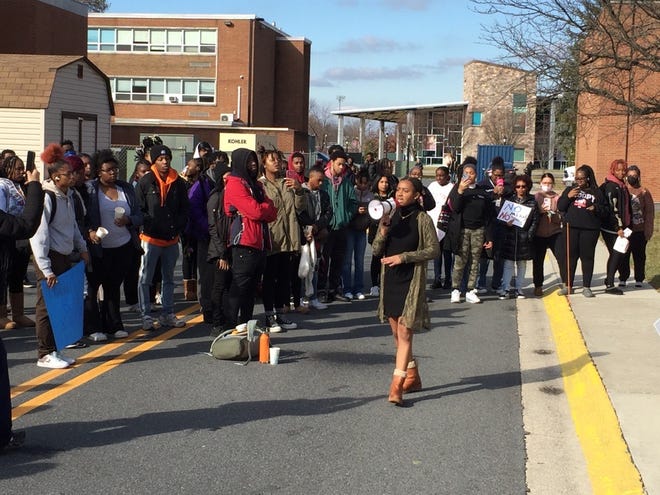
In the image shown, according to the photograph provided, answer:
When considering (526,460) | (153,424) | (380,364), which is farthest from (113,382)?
(526,460)

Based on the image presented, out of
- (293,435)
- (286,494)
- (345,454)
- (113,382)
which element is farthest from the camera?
(113,382)

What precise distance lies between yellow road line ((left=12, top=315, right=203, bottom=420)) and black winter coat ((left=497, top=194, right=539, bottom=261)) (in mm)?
4970

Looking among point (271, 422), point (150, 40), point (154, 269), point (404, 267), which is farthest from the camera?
point (150, 40)

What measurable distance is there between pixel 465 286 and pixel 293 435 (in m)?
6.90

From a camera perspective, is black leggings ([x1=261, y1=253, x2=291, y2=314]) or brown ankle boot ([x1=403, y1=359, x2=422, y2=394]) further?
black leggings ([x1=261, y1=253, x2=291, y2=314])

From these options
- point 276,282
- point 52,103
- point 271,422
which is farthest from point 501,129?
point 271,422

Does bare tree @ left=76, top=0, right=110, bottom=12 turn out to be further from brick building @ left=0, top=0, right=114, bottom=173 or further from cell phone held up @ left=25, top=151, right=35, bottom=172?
cell phone held up @ left=25, top=151, right=35, bottom=172

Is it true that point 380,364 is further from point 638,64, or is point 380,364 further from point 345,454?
point 638,64

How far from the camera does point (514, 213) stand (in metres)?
12.5

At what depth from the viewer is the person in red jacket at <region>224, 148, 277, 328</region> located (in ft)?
29.3

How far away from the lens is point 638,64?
15.0 meters

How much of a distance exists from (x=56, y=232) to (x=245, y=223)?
6.21 ft

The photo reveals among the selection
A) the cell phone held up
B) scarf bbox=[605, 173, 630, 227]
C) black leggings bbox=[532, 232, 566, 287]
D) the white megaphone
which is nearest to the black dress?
the white megaphone

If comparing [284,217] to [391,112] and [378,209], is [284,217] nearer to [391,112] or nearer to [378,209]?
[378,209]
